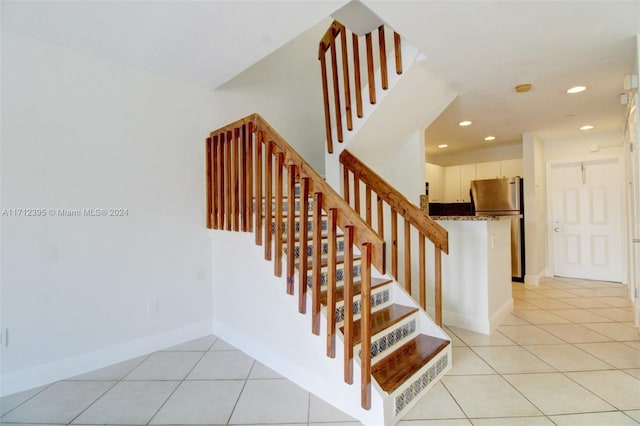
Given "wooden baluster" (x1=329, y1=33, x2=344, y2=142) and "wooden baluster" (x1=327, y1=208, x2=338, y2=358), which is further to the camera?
"wooden baluster" (x1=329, y1=33, x2=344, y2=142)

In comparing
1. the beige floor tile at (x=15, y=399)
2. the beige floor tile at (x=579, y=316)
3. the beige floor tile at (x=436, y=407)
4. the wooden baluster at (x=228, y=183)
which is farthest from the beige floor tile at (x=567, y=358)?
the beige floor tile at (x=15, y=399)

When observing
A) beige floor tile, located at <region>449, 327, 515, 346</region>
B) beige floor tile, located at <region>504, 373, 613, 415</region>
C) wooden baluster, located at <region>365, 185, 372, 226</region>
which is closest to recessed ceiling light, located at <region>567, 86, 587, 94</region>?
wooden baluster, located at <region>365, 185, 372, 226</region>

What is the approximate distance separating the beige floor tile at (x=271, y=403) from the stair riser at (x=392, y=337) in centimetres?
51

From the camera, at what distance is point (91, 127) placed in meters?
2.41

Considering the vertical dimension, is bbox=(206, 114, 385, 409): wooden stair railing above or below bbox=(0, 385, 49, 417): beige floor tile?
above

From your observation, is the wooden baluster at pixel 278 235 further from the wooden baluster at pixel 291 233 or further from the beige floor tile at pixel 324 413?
the beige floor tile at pixel 324 413

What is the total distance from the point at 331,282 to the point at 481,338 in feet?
6.24

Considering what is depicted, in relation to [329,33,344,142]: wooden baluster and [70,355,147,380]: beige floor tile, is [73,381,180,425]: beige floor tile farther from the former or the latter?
[329,33,344,142]: wooden baluster

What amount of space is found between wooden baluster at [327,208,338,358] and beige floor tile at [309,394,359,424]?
1.03ft

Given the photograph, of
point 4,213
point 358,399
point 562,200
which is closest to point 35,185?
point 4,213

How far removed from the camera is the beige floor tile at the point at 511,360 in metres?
2.24

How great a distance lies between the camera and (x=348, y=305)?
1.69m

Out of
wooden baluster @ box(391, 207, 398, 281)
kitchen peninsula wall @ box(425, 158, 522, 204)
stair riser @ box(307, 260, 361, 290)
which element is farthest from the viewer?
kitchen peninsula wall @ box(425, 158, 522, 204)

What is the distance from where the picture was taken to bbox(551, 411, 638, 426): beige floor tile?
5.44 ft
